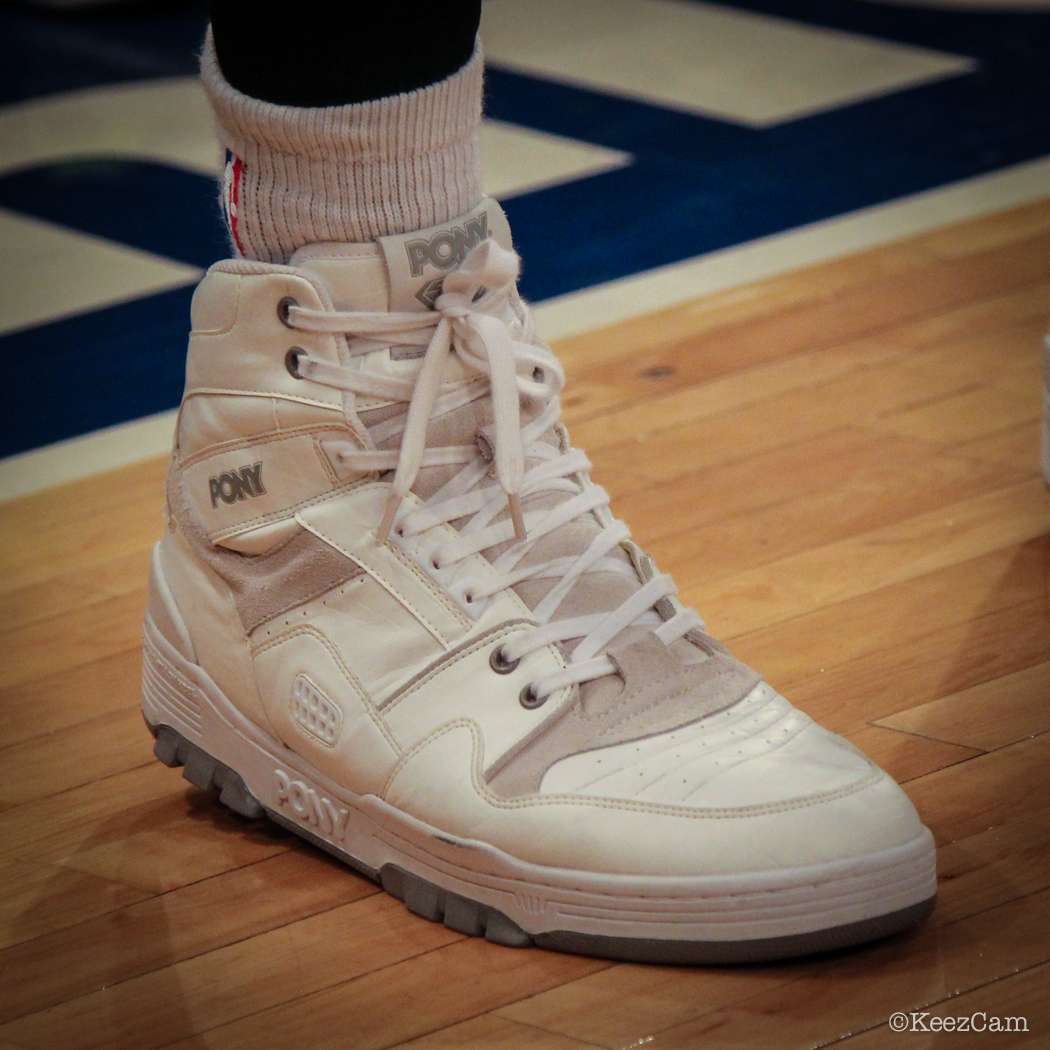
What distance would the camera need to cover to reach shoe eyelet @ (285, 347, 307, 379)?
94 centimetres

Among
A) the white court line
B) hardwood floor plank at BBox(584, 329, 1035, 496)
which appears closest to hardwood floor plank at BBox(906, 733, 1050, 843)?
hardwood floor plank at BBox(584, 329, 1035, 496)

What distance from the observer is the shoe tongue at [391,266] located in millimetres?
927

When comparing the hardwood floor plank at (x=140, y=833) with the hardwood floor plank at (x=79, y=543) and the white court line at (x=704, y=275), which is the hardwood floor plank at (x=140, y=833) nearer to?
the hardwood floor plank at (x=79, y=543)

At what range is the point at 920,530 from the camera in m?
1.40

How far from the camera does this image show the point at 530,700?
0.91 metres

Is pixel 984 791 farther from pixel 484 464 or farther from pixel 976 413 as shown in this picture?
pixel 976 413

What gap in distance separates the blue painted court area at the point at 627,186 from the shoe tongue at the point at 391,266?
1012 millimetres

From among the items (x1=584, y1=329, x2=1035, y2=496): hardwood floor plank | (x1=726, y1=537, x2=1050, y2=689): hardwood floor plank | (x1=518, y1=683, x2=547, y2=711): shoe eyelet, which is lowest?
(x1=584, y1=329, x2=1035, y2=496): hardwood floor plank

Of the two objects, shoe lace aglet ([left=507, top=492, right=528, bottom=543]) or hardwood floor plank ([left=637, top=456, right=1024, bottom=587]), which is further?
hardwood floor plank ([left=637, top=456, right=1024, bottom=587])

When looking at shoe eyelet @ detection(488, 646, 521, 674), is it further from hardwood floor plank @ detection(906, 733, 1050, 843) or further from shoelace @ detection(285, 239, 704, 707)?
hardwood floor plank @ detection(906, 733, 1050, 843)

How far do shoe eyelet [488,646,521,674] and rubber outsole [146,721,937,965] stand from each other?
126 millimetres

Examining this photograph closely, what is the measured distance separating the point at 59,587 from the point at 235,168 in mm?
638

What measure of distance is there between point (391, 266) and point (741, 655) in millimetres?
437

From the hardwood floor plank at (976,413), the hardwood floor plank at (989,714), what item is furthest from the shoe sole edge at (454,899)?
the hardwood floor plank at (976,413)
